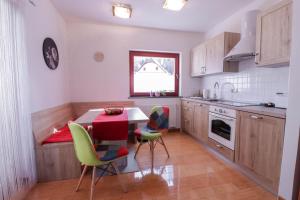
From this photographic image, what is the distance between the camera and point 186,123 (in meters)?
3.56

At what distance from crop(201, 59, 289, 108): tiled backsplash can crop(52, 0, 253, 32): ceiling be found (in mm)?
1060

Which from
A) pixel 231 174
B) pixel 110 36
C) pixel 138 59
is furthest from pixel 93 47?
pixel 231 174

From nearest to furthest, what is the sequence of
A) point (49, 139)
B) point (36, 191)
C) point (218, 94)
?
point (36, 191) → point (49, 139) → point (218, 94)

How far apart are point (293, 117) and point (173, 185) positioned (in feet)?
4.45

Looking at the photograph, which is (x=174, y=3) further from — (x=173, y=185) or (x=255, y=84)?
(x=173, y=185)

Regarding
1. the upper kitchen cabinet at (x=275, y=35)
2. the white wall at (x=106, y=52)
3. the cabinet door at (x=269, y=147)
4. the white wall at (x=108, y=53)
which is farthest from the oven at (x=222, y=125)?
the white wall at (x=106, y=52)

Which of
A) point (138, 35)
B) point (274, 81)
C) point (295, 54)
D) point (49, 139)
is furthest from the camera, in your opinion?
point (138, 35)

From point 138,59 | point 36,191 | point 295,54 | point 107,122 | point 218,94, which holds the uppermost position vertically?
point 138,59

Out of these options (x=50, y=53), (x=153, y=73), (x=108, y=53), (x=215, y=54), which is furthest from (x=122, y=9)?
(x=215, y=54)

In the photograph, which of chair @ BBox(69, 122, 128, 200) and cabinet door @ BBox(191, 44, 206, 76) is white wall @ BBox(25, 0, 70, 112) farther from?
cabinet door @ BBox(191, 44, 206, 76)

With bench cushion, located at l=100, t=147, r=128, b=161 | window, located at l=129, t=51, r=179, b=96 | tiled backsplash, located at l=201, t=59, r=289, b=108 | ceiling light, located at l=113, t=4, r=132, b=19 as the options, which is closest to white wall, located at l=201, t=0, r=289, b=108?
tiled backsplash, located at l=201, t=59, r=289, b=108

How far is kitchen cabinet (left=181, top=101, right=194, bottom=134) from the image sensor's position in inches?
130

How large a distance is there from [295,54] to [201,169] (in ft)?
5.53

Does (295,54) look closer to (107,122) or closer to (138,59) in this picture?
(107,122)
